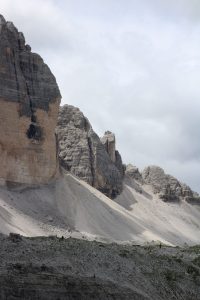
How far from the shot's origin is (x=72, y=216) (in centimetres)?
6419

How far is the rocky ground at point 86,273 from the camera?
15484 mm

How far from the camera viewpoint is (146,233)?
7062 centimetres

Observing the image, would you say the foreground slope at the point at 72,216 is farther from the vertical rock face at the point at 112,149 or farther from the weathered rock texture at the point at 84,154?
the vertical rock face at the point at 112,149

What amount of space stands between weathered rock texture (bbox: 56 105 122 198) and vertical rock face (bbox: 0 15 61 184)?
17620mm

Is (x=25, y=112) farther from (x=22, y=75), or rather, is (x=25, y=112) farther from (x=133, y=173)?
(x=133, y=173)

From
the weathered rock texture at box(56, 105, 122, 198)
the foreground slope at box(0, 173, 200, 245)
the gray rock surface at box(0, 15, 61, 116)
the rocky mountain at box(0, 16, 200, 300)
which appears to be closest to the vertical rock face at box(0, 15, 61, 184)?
the gray rock surface at box(0, 15, 61, 116)

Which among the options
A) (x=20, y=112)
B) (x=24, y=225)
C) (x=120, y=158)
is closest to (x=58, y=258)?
(x=24, y=225)

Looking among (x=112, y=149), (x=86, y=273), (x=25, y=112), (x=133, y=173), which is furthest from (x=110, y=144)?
(x=86, y=273)

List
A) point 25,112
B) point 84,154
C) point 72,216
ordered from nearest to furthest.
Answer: point 25,112
point 72,216
point 84,154

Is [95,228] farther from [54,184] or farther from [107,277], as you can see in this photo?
[107,277]

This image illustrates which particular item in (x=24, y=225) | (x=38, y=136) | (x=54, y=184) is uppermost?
(x=38, y=136)

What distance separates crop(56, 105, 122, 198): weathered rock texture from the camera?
84.2 metres

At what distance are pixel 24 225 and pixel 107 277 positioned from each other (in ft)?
120

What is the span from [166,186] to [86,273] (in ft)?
309
